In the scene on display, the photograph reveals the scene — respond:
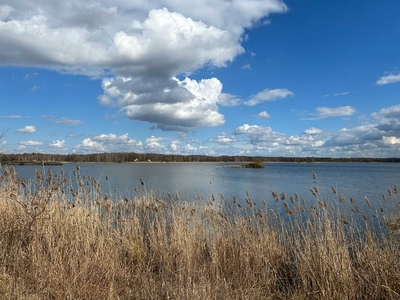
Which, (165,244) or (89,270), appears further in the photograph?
(165,244)

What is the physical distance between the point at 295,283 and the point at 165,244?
2.65m

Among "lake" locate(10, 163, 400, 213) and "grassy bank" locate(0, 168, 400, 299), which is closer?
"grassy bank" locate(0, 168, 400, 299)

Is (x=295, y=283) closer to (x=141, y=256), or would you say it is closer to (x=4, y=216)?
(x=141, y=256)

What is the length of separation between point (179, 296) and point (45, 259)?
223 cm

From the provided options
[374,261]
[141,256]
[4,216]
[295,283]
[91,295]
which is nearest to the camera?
[91,295]

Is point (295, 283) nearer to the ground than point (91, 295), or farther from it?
nearer to the ground

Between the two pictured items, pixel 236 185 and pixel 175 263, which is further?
pixel 236 185

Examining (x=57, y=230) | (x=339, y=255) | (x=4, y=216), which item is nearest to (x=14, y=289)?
(x=57, y=230)

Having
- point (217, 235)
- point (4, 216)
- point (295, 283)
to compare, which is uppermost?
point (4, 216)

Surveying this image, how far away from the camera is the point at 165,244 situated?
20.4ft

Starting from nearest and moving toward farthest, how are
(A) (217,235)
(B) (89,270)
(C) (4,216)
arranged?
(B) (89,270)
(C) (4,216)
(A) (217,235)

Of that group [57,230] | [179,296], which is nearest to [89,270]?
[179,296]

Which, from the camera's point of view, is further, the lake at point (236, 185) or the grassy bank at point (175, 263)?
the lake at point (236, 185)

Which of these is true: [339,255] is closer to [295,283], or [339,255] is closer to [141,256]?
[295,283]
